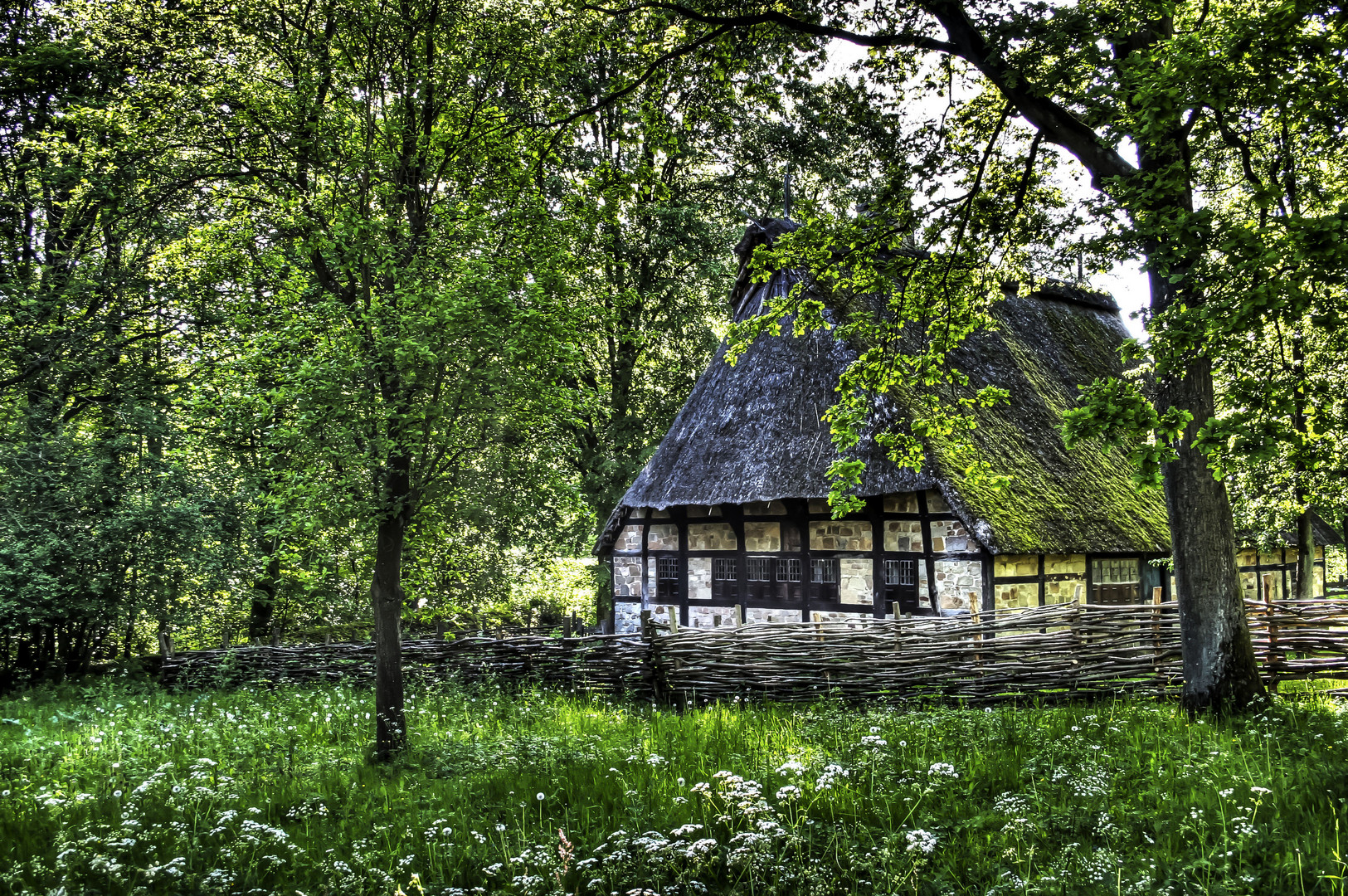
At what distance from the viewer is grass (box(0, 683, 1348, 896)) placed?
3129 mm

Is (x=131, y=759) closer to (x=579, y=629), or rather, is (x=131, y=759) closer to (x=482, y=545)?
(x=482, y=545)

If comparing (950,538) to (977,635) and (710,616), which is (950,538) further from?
(710,616)

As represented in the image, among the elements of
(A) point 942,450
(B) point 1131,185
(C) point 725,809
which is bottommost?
(C) point 725,809

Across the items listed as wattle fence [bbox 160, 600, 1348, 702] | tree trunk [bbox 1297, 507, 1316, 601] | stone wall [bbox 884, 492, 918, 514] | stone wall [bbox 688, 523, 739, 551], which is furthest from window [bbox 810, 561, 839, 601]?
tree trunk [bbox 1297, 507, 1316, 601]

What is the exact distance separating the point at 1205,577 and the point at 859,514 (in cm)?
704

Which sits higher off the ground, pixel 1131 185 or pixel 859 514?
pixel 1131 185

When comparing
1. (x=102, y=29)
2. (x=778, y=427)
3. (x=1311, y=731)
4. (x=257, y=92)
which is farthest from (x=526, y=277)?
(x=102, y=29)

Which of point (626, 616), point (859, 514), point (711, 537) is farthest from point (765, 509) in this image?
point (626, 616)

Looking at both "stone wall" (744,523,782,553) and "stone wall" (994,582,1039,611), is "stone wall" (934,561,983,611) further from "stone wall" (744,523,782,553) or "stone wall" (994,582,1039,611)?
"stone wall" (744,523,782,553)

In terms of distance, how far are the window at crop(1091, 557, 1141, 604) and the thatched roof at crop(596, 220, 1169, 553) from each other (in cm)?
66

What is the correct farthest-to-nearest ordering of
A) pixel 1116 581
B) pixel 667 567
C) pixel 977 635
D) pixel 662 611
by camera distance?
pixel 667 567, pixel 662 611, pixel 1116 581, pixel 977 635

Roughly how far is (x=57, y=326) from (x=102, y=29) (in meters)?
4.30

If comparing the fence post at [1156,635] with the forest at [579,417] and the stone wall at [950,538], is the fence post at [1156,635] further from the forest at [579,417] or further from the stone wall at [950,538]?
the stone wall at [950,538]

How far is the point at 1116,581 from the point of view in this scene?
1337 centimetres
